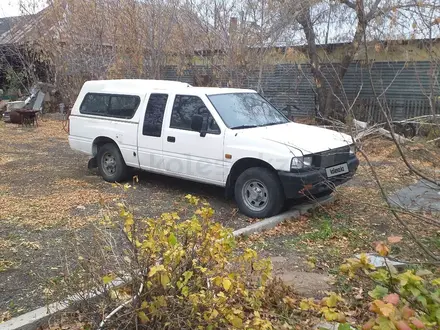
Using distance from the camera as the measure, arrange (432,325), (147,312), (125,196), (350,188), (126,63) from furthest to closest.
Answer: (126,63)
(350,188)
(125,196)
(147,312)
(432,325)

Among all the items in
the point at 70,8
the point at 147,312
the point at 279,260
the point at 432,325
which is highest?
the point at 70,8

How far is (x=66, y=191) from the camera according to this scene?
7.65 m

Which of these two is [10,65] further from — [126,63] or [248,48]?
[248,48]

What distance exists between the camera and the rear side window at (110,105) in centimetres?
798

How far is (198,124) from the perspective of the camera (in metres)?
6.84

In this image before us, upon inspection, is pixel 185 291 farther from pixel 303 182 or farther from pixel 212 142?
pixel 212 142

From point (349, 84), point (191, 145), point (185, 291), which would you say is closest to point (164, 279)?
point (185, 291)

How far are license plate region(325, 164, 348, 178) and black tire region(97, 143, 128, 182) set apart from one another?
3731 millimetres

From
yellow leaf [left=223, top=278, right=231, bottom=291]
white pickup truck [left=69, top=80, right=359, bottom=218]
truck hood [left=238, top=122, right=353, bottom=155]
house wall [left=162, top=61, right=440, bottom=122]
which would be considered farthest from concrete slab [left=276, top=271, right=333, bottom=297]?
house wall [left=162, top=61, right=440, bottom=122]

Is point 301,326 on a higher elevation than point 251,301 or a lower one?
lower

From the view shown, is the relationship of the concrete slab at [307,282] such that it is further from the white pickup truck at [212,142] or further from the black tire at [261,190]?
the black tire at [261,190]

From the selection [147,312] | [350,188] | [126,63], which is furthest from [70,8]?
[147,312]

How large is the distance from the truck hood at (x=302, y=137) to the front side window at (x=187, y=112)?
60cm

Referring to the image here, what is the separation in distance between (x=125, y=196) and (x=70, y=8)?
9.89m
